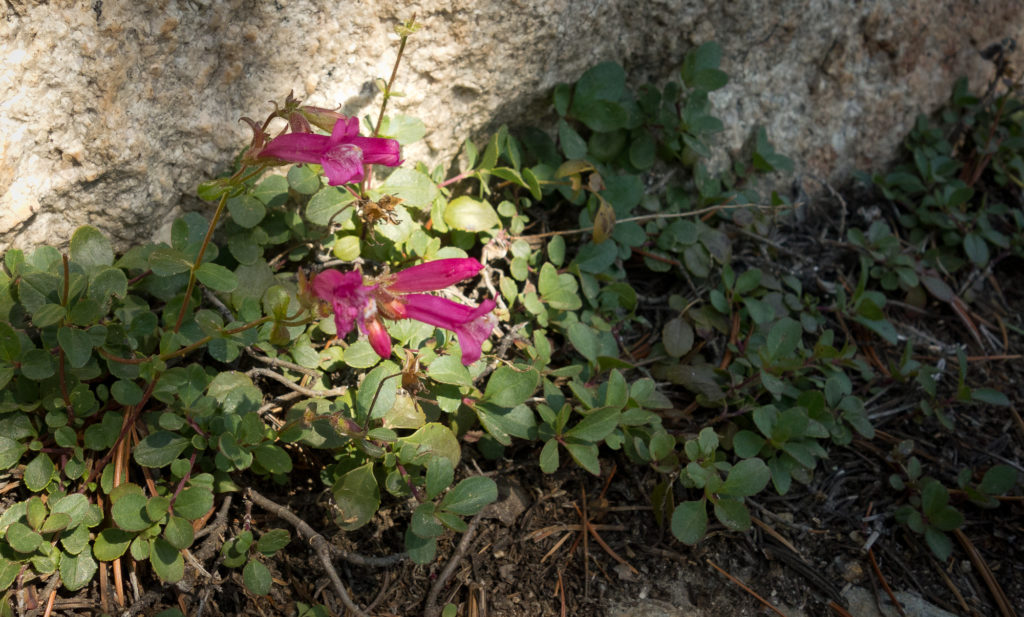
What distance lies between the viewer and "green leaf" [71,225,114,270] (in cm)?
214

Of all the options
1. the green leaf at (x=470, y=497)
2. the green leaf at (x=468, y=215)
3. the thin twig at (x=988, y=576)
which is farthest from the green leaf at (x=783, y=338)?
the green leaf at (x=470, y=497)

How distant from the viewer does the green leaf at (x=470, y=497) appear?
2.11 metres

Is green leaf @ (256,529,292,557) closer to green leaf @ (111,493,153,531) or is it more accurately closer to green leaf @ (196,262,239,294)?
green leaf @ (111,493,153,531)

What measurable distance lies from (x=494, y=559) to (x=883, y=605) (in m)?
1.28

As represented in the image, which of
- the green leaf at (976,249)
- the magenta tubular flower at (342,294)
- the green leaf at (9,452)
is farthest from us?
the green leaf at (976,249)

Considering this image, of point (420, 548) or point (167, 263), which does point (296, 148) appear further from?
point (420, 548)

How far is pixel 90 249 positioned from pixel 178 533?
0.84m

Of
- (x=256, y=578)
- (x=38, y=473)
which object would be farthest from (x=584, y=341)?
(x=38, y=473)

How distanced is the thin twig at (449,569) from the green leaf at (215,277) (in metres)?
0.98

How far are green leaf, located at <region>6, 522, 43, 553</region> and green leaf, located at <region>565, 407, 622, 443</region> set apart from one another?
145 centimetres

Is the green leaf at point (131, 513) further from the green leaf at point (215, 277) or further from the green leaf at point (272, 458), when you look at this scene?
the green leaf at point (215, 277)

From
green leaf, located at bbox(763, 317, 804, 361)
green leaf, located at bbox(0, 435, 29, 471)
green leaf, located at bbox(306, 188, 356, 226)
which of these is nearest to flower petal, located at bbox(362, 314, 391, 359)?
green leaf, located at bbox(306, 188, 356, 226)

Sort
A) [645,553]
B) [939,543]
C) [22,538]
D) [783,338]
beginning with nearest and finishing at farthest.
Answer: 1. [22,538]
2. [645,553]
3. [939,543]
4. [783,338]

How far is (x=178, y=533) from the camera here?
78.0 inches
